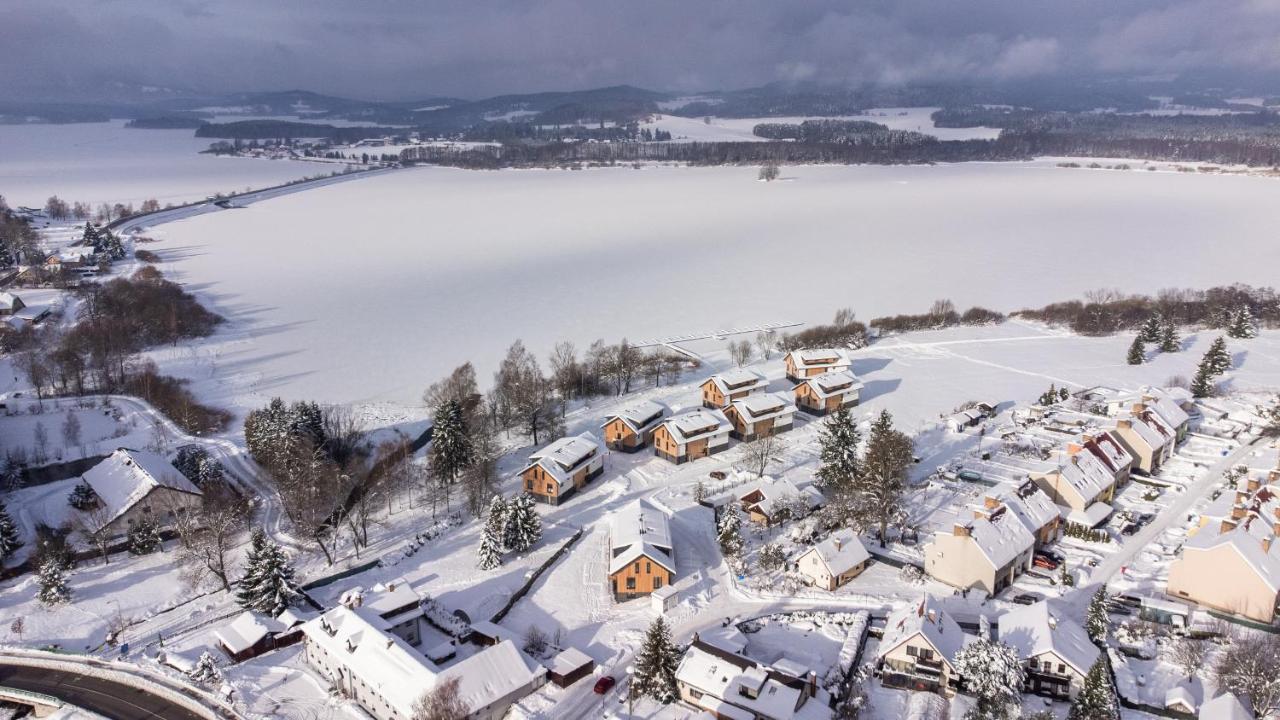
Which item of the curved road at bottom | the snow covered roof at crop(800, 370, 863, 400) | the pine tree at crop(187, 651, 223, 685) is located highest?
the snow covered roof at crop(800, 370, 863, 400)

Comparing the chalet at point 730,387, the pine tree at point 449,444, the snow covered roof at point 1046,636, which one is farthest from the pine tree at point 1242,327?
the pine tree at point 449,444

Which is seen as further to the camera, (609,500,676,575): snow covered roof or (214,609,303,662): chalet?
(609,500,676,575): snow covered roof

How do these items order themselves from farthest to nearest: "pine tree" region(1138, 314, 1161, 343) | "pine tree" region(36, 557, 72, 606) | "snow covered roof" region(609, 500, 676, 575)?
"pine tree" region(1138, 314, 1161, 343) → "snow covered roof" region(609, 500, 676, 575) → "pine tree" region(36, 557, 72, 606)

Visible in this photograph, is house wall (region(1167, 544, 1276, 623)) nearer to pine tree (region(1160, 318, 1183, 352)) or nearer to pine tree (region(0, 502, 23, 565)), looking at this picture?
pine tree (region(1160, 318, 1183, 352))

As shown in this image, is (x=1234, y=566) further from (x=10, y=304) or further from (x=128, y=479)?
(x=10, y=304)

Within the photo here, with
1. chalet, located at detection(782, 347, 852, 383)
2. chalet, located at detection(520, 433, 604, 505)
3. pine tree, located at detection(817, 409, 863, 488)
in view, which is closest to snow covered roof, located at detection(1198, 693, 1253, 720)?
pine tree, located at detection(817, 409, 863, 488)

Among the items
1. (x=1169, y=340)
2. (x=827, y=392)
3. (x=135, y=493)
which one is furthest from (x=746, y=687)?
(x=1169, y=340)

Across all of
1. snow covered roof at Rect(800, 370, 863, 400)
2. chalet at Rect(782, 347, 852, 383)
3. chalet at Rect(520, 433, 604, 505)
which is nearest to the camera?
chalet at Rect(520, 433, 604, 505)
